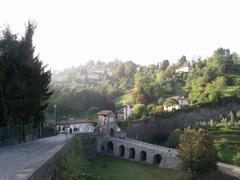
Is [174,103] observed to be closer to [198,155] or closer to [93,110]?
[93,110]

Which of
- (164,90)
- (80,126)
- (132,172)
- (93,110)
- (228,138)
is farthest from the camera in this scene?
(164,90)

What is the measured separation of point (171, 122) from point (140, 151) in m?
16.8

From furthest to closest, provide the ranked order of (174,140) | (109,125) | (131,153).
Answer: (109,125), (131,153), (174,140)

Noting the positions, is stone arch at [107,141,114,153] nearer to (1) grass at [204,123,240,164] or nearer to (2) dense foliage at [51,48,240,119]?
(1) grass at [204,123,240,164]

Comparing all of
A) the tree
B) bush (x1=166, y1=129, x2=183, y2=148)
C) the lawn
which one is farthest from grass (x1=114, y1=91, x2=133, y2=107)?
the tree

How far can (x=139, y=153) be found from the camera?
58.9 metres

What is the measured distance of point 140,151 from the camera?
5859 cm

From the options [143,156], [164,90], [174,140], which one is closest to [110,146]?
[143,156]

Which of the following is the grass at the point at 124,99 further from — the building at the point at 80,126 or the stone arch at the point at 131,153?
the stone arch at the point at 131,153

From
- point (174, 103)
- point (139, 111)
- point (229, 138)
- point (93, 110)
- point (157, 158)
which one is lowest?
point (157, 158)

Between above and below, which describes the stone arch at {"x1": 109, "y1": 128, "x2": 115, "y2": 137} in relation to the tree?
above

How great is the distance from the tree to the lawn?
52.4 inches

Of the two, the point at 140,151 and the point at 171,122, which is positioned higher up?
the point at 171,122

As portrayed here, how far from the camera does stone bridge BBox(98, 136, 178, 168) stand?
166 ft
